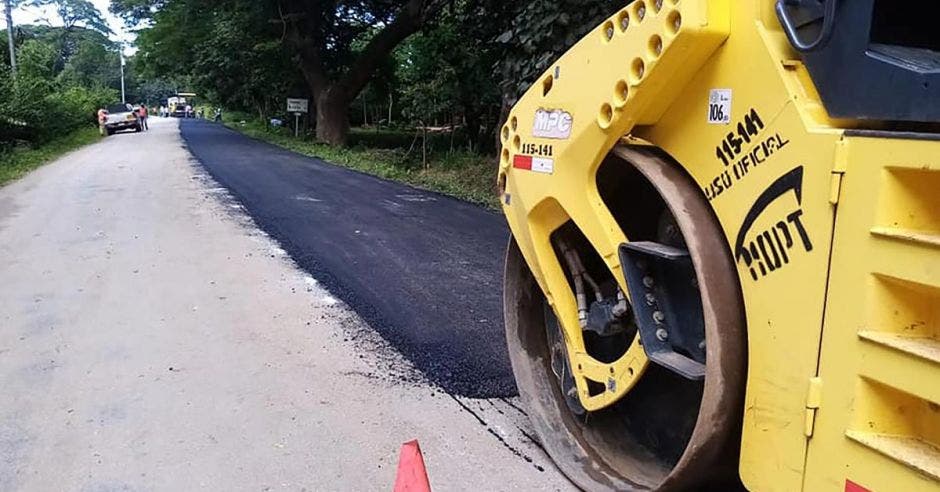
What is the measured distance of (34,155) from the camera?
2178cm

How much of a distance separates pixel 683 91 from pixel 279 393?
2.83 meters

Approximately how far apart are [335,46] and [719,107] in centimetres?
2863

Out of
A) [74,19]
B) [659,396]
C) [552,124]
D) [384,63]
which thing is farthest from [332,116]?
[74,19]

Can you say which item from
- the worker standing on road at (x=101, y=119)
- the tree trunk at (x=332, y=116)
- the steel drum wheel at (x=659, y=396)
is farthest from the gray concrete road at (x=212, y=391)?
the worker standing on road at (x=101, y=119)

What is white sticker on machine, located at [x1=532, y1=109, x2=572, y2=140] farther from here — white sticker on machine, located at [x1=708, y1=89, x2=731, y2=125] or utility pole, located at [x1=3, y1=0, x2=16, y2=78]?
utility pole, located at [x1=3, y1=0, x2=16, y2=78]

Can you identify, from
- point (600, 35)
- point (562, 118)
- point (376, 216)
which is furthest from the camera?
point (376, 216)

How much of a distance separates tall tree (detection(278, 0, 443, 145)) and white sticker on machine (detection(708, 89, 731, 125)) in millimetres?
24254

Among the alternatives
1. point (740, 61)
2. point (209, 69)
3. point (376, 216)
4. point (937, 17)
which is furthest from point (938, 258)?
point (209, 69)

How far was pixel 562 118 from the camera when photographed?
3168mm

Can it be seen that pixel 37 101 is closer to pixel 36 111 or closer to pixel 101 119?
pixel 36 111

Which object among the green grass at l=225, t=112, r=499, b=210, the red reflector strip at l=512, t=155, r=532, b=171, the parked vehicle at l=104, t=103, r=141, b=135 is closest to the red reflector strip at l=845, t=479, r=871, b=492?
the red reflector strip at l=512, t=155, r=532, b=171

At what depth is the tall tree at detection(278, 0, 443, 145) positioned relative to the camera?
→ 88.8 ft

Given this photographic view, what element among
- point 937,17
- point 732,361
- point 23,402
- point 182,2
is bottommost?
point 23,402

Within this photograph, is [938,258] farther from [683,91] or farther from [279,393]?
[279,393]
